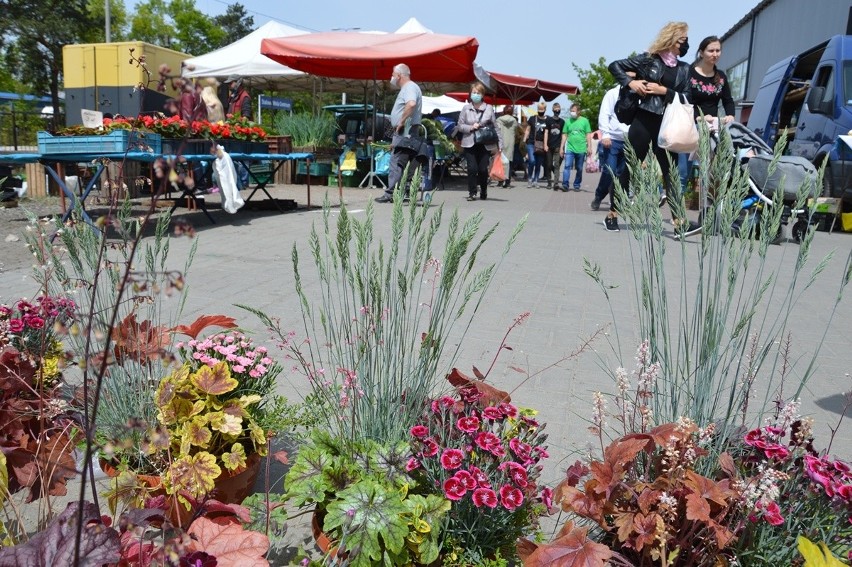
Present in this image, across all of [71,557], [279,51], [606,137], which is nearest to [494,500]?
[71,557]

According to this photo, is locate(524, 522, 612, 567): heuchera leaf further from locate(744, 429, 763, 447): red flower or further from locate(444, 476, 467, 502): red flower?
locate(744, 429, 763, 447): red flower

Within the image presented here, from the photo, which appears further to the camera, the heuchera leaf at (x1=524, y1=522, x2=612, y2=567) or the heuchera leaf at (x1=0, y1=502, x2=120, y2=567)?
the heuchera leaf at (x1=524, y1=522, x2=612, y2=567)

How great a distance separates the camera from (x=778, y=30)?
26.8 m

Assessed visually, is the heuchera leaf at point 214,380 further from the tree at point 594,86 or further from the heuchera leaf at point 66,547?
the tree at point 594,86

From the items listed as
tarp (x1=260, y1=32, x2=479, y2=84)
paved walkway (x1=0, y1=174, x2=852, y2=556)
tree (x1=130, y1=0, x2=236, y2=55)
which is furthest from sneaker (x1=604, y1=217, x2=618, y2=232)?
tree (x1=130, y1=0, x2=236, y2=55)

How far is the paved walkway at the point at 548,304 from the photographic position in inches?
139

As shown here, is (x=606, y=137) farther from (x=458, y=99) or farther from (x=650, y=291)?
(x=458, y=99)

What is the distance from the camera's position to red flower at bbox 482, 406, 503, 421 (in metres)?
2.09

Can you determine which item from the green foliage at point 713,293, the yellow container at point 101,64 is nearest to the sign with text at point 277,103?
the yellow container at point 101,64

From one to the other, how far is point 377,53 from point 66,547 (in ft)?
40.9

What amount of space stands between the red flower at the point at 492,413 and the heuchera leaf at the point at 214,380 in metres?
0.78

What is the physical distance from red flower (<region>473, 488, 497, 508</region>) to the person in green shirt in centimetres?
1508

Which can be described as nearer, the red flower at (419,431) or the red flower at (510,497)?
the red flower at (510,497)

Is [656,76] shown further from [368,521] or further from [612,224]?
[368,521]
